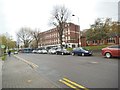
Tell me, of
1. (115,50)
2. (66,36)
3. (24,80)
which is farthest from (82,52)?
(66,36)

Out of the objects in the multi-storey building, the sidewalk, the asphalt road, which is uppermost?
the multi-storey building

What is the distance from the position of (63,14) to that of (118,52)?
133 ft

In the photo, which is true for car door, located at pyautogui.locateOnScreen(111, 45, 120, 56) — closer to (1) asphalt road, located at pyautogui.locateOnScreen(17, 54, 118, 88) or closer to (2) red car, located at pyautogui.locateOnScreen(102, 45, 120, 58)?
(2) red car, located at pyautogui.locateOnScreen(102, 45, 120, 58)

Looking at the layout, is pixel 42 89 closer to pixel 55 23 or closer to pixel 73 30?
pixel 55 23

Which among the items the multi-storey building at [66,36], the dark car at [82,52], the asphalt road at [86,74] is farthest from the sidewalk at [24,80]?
the multi-storey building at [66,36]

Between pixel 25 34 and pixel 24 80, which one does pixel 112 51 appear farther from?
pixel 25 34

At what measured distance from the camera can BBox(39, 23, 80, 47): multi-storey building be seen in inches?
4069

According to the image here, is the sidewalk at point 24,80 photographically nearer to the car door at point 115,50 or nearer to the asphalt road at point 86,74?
the asphalt road at point 86,74

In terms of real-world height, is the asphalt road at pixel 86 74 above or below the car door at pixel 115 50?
below

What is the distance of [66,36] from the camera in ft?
351

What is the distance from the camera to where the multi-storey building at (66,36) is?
4069 inches

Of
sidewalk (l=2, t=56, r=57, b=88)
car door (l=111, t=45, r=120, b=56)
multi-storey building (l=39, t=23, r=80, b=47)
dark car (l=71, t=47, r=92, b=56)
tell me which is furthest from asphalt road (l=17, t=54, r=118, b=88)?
multi-storey building (l=39, t=23, r=80, b=47)

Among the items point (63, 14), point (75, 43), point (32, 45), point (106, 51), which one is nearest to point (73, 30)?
point (75, 43)

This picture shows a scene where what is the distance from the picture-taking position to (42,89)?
25.3 feet
